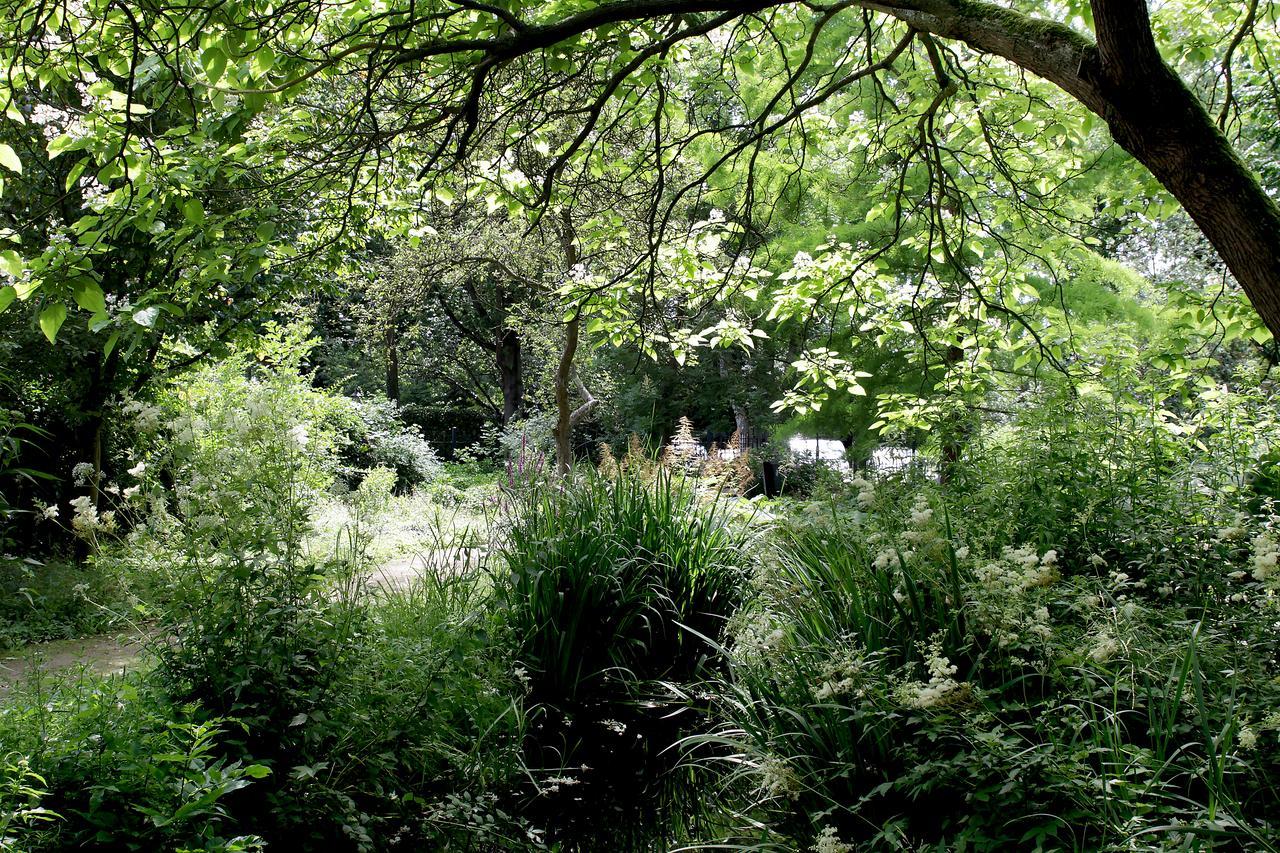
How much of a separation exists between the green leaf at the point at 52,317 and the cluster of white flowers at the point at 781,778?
7.84ft

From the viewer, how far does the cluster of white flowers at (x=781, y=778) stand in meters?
2.67

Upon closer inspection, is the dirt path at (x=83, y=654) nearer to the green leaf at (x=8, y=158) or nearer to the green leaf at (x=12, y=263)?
the green leaf at (x=12, y=263)

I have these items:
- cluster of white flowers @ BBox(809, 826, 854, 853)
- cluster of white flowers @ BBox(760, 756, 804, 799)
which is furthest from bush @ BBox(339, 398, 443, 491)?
cluster of white flowers @ BBox(809, 826, 854, 853)

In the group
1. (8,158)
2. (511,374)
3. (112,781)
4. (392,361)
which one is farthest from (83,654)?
(392,361)

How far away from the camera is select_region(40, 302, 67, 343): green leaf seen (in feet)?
6.29

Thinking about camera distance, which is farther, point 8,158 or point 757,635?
point 757,635

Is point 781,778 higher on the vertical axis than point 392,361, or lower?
lower

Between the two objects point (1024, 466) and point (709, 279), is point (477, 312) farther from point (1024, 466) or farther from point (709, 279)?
point (1024, 466)

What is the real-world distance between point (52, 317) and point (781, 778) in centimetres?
245

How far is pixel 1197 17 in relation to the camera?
397cm

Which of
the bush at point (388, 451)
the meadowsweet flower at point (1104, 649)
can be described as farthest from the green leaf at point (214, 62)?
the bush at point (388, 451)

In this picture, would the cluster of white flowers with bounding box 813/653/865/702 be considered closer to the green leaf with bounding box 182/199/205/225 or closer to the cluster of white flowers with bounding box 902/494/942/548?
the cluster of white flowers with bounding box 902/494/942/548

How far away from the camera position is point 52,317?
1.95m

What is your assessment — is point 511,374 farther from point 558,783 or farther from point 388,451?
point 558,783
